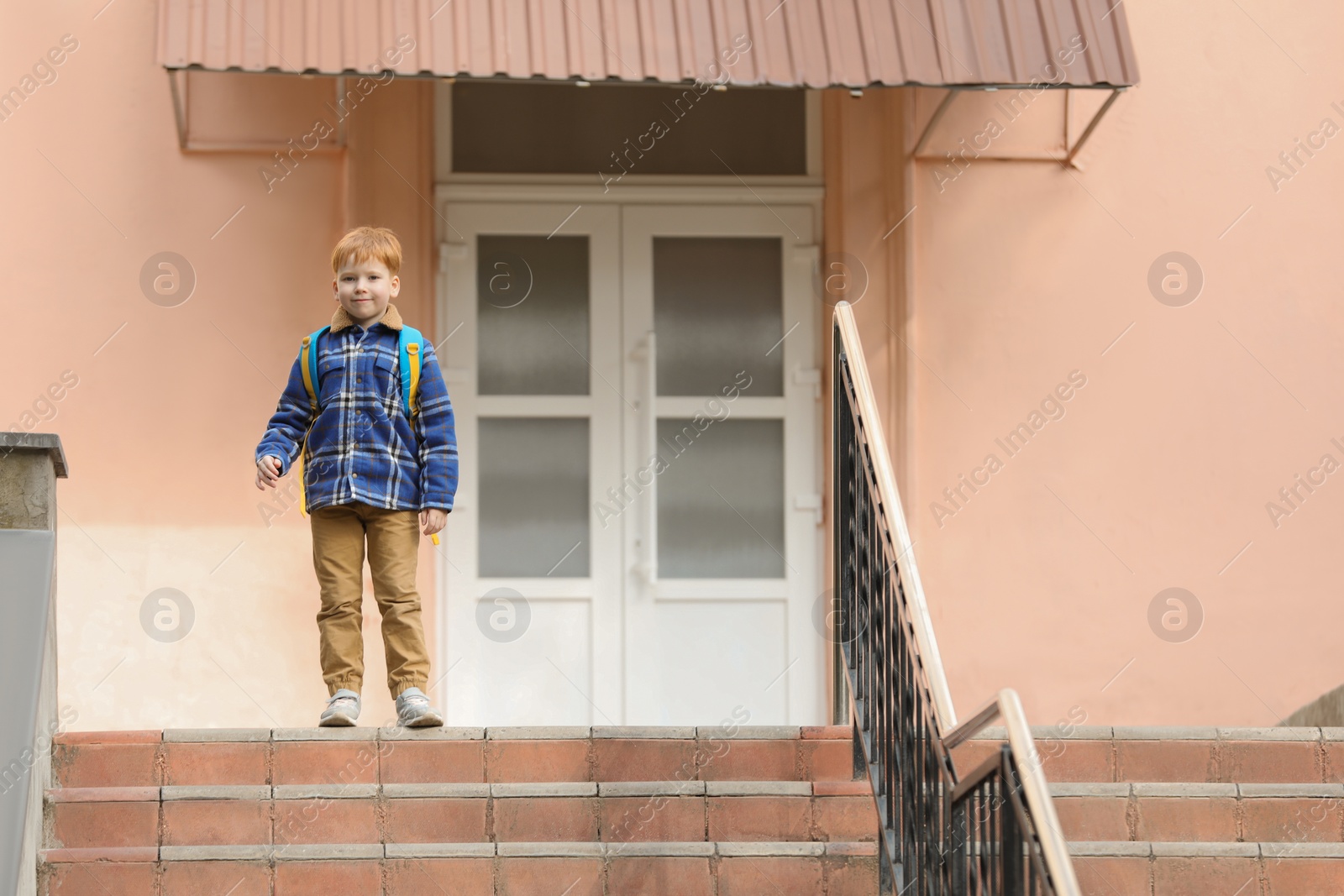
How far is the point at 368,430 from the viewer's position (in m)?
4.20

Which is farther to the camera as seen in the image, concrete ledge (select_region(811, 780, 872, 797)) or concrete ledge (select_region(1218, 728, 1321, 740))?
concrete ledge (select_region(1218, 728, 1321, 740))

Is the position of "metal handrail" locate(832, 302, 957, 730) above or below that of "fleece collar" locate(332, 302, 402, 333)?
below

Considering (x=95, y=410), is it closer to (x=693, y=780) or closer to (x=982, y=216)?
(x=693, y=780)

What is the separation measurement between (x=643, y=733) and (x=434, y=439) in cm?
107

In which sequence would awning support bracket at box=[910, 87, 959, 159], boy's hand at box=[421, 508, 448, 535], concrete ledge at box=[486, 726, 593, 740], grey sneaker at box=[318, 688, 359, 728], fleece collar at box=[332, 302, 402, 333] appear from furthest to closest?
awning support bracket at box=[910, 87, 959, 159], fleece collar at box=[332, 302, 402, 333], boy's hand at box=[421, 508, 448, 535], grey sneaker at box=[318, 688, 359, 728], concrete ledge at box=[486, 726, 593, 740]

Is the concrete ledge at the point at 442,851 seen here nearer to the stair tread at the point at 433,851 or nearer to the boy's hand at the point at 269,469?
the stair tread at the point at 433,851

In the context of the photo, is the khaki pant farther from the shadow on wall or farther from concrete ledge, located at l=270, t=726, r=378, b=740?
the shadow on wall

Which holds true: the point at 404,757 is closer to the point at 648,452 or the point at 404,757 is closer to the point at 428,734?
the point at 428,734

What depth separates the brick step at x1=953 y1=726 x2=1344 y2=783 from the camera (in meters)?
4.07

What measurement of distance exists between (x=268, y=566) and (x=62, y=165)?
1810 millimetres

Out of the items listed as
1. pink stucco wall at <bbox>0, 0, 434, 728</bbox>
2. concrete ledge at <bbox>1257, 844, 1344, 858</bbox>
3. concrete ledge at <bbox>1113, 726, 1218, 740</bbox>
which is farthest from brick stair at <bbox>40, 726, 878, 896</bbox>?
pink stucco wall at <bbox>0, 0, 434, 728</bbox>

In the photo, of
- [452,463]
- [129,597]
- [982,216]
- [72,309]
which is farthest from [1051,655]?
[72,309]

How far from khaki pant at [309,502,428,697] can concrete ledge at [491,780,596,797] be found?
22.4 inches

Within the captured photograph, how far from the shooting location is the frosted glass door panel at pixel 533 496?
20.2 ft
